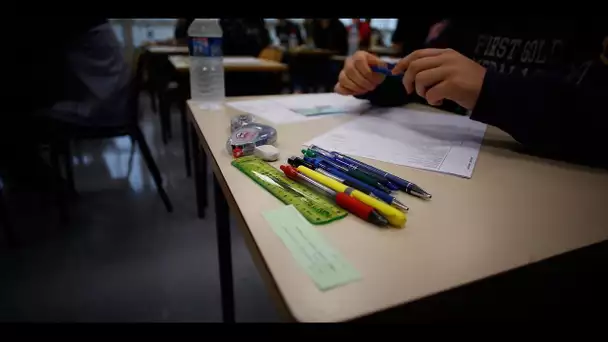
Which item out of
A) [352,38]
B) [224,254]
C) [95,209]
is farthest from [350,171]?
[352,38]

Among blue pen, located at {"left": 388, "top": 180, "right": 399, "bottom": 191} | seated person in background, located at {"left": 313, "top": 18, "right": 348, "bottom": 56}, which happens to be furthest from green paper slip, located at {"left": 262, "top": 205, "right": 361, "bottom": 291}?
seated person in background, located at {"left": 313, "top": 18, "right": 348, "bottom": 56}

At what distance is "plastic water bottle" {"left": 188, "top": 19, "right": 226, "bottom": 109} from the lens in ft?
3.31

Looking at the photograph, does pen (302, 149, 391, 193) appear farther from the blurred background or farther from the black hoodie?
the blurred background

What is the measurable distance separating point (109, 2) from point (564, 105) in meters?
0.65

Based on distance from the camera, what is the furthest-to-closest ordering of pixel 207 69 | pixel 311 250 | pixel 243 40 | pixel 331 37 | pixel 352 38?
pixel 352 38
pixel 331 37
pixel 243 40
pixel 207 69
pixel 311 250

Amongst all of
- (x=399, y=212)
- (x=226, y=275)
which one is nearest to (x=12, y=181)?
(x=226, y=275)

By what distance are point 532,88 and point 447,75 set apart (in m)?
0.12

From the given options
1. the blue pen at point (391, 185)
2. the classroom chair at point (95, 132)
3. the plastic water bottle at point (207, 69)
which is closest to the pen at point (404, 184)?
the blue pen at point (391, 185)

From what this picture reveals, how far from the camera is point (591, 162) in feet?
1.76

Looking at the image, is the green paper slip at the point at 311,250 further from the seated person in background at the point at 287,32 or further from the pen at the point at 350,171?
the seated person in background at the point at 287,32

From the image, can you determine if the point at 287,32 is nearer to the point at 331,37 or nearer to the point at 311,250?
the point at 331,37

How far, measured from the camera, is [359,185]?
422mm

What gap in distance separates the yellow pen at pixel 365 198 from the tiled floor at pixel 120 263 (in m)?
0.43

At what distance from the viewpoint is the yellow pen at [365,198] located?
0.35 meters
